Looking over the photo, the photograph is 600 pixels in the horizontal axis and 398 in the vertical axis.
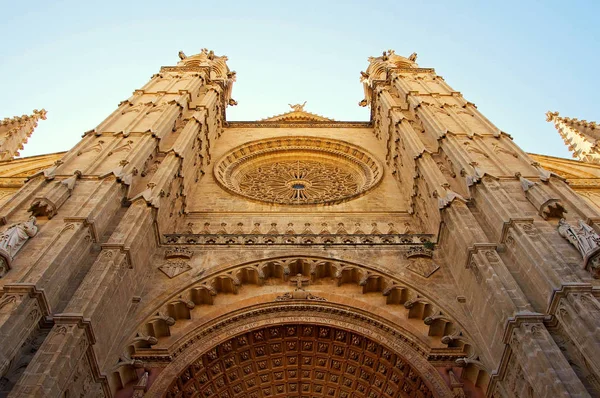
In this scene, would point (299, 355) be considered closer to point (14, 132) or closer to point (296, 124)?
point (296, 124)

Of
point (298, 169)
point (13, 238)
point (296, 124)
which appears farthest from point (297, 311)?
point (296, 124)

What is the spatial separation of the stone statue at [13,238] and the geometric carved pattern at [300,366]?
3496 mm

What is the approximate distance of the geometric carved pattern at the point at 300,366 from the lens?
31.8 ft

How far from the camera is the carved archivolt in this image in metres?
17.8

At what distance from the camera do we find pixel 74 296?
27.6 feet

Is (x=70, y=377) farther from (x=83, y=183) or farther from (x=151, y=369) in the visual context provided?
(x=83, y=183)

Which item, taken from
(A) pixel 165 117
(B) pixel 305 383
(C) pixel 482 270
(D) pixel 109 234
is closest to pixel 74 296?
(D) pixel 109 234

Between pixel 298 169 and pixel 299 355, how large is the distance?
10241 millimetres

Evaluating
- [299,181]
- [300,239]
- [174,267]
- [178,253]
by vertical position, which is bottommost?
[174,267]

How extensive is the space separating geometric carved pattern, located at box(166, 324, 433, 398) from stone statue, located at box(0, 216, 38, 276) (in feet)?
11.5

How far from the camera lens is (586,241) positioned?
8.84 meters

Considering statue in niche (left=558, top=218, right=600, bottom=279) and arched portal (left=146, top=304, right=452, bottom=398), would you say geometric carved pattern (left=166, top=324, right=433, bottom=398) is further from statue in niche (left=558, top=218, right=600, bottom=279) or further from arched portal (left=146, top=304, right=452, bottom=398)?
statue in niche (left=558, top=218, right=600, bottom=279)

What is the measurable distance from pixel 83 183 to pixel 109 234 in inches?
63.9

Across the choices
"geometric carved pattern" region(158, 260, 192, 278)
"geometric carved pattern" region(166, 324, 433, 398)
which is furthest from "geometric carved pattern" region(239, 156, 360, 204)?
"geometric carved pattern" region(166, 324, 433, 398)
